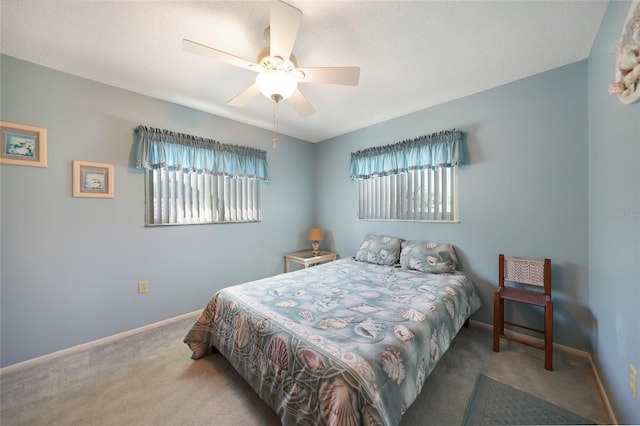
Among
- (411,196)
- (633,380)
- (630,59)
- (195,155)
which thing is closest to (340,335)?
(633,380)

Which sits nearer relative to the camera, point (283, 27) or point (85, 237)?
point (283, 27)

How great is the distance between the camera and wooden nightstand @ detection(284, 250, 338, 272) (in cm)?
344

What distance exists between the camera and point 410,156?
2906mm

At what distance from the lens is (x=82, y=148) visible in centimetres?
217

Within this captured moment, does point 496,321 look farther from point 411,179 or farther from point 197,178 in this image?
point 197,178

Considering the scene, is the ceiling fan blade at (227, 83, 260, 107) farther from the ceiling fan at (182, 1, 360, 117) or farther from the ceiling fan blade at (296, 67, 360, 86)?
the ceiling fan blade at (296, 67, 360, 86)

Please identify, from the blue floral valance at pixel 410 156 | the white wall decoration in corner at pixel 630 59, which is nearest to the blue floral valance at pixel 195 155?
the blue floral valance at pixel 410 156

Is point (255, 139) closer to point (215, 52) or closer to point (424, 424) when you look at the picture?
point (215, 52)

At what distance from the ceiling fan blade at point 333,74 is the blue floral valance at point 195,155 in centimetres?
181

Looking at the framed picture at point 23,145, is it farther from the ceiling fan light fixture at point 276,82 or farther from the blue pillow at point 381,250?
the blue pillow at point 381,250

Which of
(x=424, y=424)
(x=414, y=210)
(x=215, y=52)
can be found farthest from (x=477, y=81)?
(x=424, y=424)

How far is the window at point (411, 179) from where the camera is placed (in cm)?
266

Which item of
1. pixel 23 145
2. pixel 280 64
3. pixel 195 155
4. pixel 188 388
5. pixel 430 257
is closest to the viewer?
pixel 280 64

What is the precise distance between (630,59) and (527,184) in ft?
4.67
